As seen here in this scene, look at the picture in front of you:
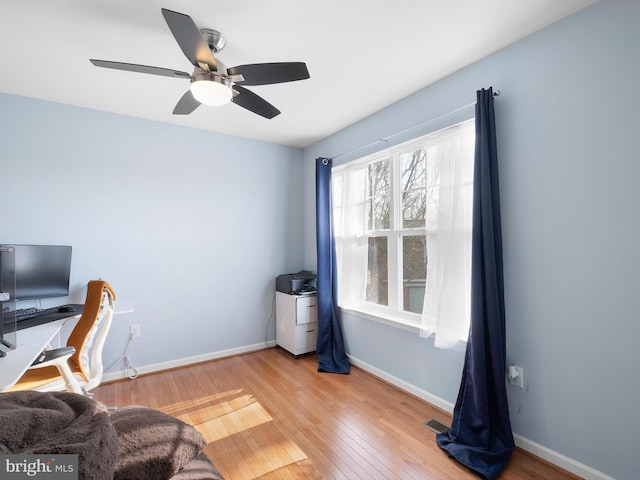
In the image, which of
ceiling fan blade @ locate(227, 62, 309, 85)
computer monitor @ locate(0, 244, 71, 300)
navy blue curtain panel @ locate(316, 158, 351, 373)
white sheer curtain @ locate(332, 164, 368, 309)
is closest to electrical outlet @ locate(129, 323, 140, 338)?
computer monitor @ locate(0, 244, 71, 300)

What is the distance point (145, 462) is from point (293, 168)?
12.1ft

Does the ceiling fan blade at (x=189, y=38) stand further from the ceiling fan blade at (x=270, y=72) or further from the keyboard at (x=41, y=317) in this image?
the keyboard at (x=41, y=317)

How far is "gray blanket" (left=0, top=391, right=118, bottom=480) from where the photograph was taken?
2.21 ft

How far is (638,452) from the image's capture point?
5.13ft

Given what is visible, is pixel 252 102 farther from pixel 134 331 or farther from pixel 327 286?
pixel 134 331

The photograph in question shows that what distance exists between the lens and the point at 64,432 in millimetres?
742

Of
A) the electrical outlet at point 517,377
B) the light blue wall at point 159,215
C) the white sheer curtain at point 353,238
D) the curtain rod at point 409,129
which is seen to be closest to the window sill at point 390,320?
the white sheer curtain at point 353,238

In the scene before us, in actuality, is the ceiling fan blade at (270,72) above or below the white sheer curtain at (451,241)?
above

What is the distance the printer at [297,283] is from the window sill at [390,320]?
620 millimetres

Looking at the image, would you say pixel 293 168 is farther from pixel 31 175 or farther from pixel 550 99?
pixel 550 99

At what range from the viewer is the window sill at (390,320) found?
8.75ft

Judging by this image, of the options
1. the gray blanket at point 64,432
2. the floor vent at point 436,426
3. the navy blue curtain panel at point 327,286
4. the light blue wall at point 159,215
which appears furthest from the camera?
the navy blue curtain panel at point 327,286

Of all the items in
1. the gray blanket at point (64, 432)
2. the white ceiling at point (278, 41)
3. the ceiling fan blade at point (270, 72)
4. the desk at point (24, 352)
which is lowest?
the desk at point (24, 352)

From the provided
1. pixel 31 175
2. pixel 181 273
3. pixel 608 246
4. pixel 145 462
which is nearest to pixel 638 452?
pixel 608 246
